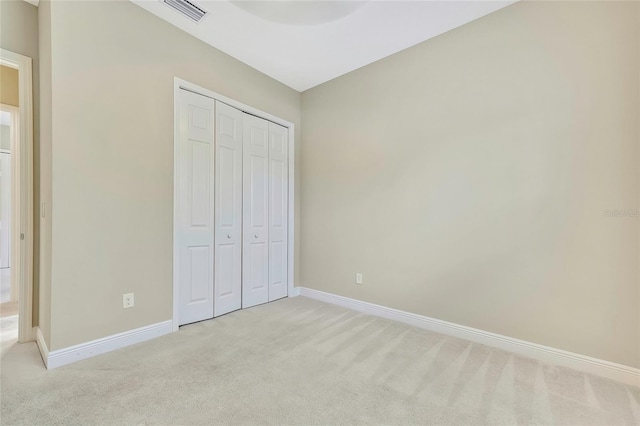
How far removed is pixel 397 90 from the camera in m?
2.79

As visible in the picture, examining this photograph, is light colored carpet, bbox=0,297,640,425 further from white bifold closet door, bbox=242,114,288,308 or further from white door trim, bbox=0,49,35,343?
white bifold closet door, bbox=242,114,288,308

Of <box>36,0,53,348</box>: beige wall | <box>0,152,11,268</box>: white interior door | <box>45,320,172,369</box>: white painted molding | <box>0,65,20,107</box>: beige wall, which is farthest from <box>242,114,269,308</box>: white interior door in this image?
<box>0,152,11,268</box>: white interior door

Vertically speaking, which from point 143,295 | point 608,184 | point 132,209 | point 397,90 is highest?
point 397,90

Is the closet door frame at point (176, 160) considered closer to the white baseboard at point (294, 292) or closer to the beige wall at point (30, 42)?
the white baseboard at point (294, 292)

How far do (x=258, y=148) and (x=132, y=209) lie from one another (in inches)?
59.1

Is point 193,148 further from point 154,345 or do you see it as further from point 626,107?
point 626,107

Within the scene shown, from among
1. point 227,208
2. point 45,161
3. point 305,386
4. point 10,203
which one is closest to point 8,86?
point 10,203

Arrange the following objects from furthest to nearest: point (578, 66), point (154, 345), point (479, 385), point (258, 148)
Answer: point (258, 148) → point (154, 345) → point (578, 66) → point (479, 385)

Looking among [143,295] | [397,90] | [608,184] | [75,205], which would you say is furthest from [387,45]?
[143,295]

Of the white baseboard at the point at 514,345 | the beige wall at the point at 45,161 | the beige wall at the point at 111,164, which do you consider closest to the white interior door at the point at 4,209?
the beige wall at the point at 45,161

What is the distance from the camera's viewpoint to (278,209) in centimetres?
348

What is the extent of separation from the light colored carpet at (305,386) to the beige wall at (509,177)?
0.45 metres

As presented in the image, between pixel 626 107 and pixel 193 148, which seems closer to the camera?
pixel 626 107

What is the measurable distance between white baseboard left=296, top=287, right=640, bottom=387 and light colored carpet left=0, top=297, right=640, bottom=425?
76 mm
